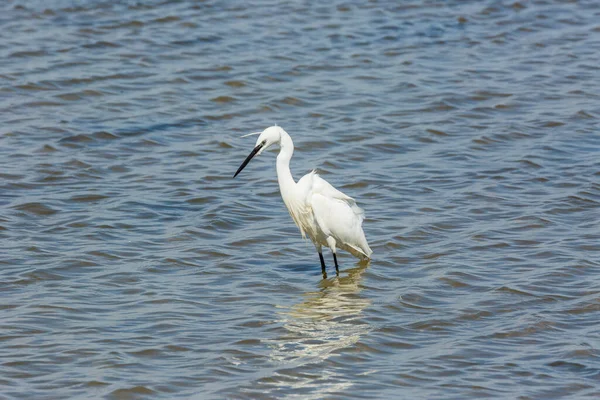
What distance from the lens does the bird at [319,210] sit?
770cm

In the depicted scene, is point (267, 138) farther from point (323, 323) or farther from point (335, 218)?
point (323, 323)

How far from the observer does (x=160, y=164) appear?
10.1 m

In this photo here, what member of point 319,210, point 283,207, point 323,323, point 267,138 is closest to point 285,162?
point 267,138

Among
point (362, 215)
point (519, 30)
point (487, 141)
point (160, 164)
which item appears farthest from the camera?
point (519, 30)

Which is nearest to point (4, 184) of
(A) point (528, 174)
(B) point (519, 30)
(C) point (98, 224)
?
(C) point (98, 224)

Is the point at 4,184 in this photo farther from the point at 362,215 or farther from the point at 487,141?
the point at 487,141

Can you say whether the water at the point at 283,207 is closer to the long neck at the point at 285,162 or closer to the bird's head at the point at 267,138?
the long neck at the point at 285,162

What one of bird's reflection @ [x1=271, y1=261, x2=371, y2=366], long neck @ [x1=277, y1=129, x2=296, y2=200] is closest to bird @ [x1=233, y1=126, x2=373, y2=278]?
long neck @ [x1=277, y1=129, x2=296, y2=200]

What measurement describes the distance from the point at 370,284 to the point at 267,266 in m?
0.81

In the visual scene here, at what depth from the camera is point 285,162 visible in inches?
301

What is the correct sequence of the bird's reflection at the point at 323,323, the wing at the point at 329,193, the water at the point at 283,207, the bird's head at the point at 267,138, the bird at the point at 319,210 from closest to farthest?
the water at the point at 283,207 → the bird's reflection at the point at 323,323 → the bird's head at the point at 267,138 → the bird at the point at 319,210 → the wing at the point at 329,193

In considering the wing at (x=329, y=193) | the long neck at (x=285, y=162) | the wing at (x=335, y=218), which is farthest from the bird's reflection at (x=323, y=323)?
the long neck at (x=285, y=162)

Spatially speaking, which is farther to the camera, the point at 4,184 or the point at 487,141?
the point at 487,141

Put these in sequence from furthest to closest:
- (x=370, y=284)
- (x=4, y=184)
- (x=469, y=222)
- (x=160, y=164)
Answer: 1. (x=160, y=164)
2. (x=4, y=184)
3. (x=469, y=222)
4. (x=370, y=284)
